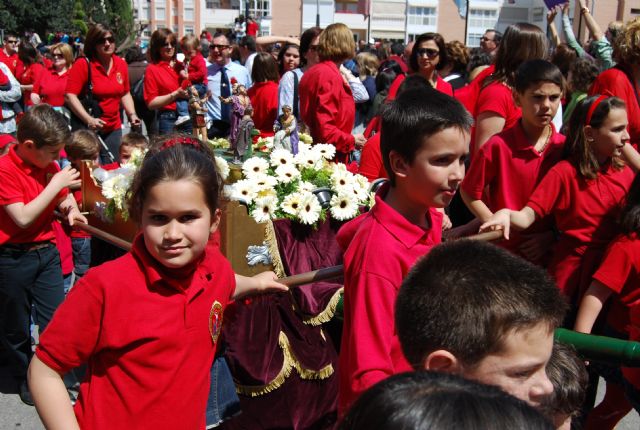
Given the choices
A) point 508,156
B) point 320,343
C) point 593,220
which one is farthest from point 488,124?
point 320,343

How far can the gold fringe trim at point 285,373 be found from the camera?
3613 millimetres

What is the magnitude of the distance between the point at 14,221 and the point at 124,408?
2164 mm

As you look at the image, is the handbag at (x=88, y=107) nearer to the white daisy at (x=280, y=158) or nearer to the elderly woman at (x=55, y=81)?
the elderly woman at (x=55, y=81)

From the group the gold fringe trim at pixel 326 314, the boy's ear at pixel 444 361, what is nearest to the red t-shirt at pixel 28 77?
the gold fringe trim at pixel 326 314

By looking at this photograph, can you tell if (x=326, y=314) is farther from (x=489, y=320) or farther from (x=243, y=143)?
A: (x=489, y=320)

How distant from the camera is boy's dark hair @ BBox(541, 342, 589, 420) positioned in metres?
1.94

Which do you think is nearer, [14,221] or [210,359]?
[210,359]

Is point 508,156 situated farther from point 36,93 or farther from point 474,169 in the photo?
point 36,93

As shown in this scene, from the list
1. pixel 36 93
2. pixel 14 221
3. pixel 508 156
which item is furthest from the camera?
pixel 36 93

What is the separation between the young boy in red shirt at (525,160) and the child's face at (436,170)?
1.33 m

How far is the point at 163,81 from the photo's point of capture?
8.73m

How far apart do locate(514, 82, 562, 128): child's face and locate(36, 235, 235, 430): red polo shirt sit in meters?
1.99

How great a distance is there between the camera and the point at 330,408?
3.84 metres

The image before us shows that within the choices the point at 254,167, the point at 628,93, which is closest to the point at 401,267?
the point at 254,167
